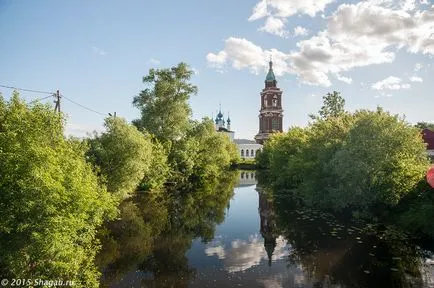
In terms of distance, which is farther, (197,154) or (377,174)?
(197,154)

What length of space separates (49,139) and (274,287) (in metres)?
11.6

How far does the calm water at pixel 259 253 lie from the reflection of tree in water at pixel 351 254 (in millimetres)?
44

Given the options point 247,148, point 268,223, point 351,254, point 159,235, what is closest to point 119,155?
point 159,235

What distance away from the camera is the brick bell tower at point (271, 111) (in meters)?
118

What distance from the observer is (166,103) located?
51.9m

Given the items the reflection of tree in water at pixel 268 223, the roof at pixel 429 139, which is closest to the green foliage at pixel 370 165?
the reflection of tree in water at pixel 268 223

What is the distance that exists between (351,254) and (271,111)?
10016cm

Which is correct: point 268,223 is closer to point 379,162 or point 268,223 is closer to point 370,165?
point 370,165

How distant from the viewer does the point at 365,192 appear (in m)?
26.1

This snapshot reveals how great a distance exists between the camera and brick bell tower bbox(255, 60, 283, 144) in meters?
118

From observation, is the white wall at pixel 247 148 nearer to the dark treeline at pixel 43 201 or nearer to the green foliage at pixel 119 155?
the green foliage at pixel 119 155

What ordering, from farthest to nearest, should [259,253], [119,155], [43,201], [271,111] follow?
[271,111], [119,155], [259,253], [43,201]

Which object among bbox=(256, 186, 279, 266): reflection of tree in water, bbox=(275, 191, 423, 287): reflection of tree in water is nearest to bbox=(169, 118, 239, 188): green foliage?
bbox=(256, 186, 279, 266): reflection of tree in water

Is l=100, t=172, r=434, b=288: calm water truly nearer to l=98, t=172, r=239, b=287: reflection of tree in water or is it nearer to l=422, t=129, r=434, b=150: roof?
l=98, t=172, r=239, b=287: reflection of tree in water
